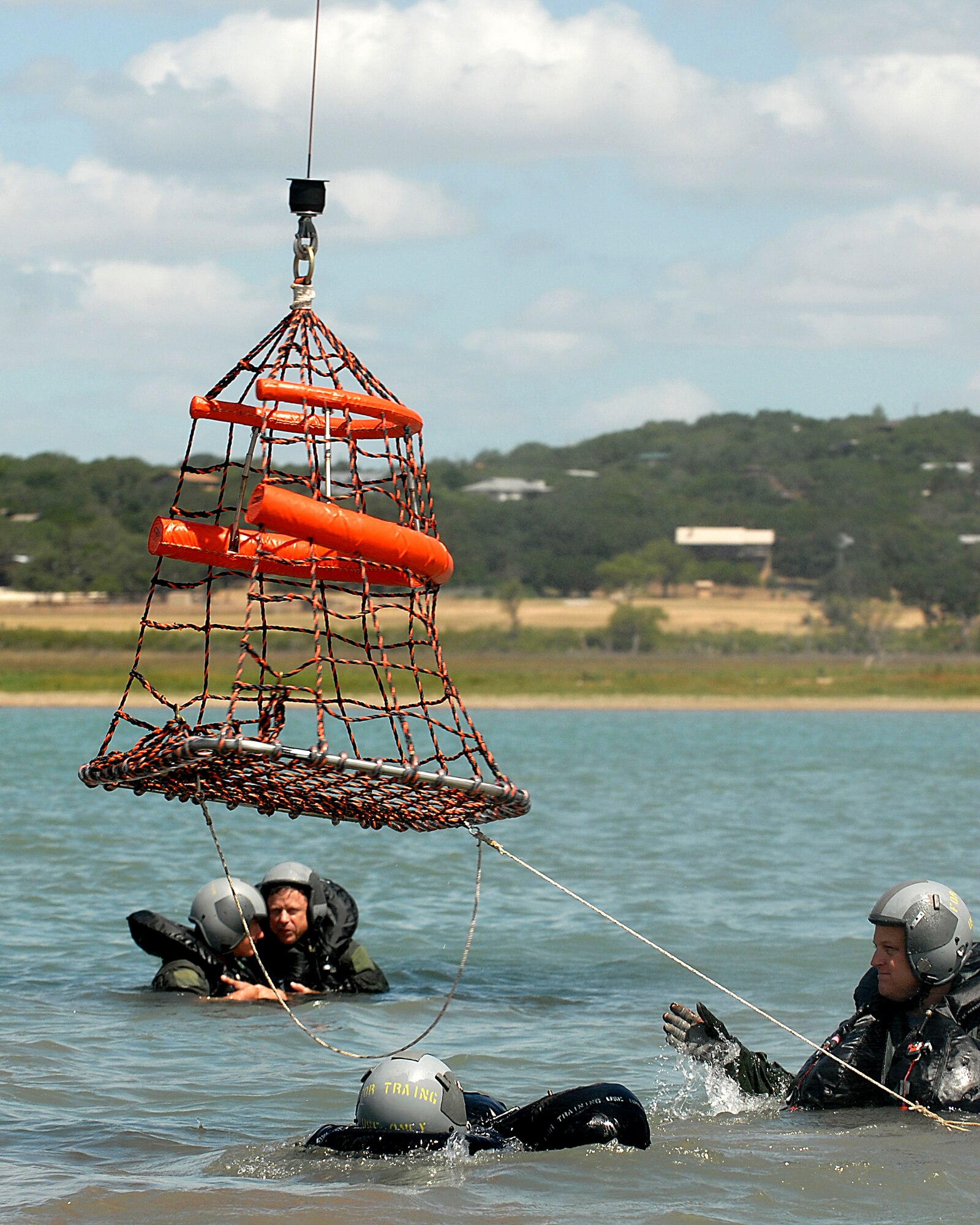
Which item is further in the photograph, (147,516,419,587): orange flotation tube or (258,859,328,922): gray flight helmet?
(258,859,328,922): gray flight helmet

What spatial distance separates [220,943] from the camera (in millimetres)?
11977

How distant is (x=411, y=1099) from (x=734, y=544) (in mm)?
110392

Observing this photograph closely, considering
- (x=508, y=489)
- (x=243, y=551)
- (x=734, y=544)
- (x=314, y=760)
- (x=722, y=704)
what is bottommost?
(x=722, y=704)

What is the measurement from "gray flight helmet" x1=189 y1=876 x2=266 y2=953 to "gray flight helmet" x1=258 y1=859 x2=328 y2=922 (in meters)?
0.13

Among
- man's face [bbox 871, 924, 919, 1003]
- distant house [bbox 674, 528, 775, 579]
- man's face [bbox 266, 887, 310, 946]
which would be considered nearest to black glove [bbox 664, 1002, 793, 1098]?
man's face [bbox 871, 924, 919, 1003]

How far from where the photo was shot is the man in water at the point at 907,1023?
8375 mm

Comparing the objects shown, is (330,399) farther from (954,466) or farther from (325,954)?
(954,466)

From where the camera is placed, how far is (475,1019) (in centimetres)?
1183

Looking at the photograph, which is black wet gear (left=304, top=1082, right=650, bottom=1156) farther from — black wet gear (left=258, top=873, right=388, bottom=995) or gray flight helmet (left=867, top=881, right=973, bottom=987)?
black wet gear (left=258, top=873, right=388, bottom=995)

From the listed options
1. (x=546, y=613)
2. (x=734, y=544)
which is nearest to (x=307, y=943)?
(x=546, y=613)

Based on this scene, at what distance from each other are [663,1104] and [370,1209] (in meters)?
2.63

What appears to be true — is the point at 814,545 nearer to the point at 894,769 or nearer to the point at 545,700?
the point at 545,700

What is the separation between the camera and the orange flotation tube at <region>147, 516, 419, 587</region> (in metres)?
7.71

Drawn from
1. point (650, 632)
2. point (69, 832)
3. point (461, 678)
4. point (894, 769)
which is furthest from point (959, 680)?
point (69, 832)
